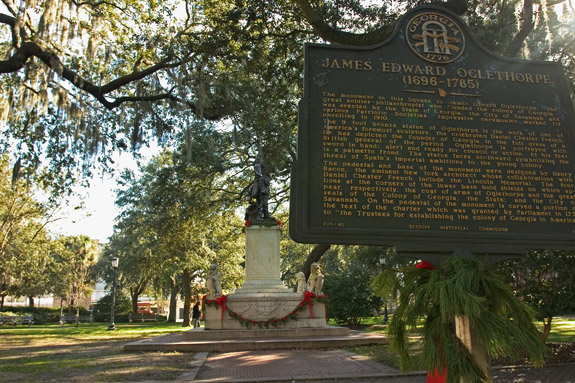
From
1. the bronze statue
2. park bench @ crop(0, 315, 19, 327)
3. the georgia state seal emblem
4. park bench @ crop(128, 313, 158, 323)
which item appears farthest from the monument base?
park bench @ crop(128, 313, 158, 323)

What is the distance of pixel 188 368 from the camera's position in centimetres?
880

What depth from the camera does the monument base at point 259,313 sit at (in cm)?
1394

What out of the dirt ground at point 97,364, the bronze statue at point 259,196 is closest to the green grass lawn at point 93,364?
the dirt ground at point 97,364

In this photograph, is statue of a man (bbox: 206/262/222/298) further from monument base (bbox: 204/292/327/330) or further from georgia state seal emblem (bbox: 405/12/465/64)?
georgia state seal emblem (bbox: 405/12/465/64)

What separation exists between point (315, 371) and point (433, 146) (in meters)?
5.46

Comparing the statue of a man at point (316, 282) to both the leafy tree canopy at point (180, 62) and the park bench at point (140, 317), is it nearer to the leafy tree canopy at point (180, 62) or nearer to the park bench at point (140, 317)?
the leafy tree canopy at point (180, 62)

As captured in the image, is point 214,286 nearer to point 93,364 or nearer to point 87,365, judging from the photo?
point 93,364

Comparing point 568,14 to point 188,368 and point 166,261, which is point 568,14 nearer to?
point 188,368

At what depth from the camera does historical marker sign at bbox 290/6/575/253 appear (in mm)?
4434

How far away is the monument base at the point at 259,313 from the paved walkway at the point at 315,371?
3.28 meters

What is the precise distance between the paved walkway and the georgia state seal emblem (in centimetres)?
531

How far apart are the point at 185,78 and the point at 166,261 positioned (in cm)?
1734

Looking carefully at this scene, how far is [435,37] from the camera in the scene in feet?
16.9

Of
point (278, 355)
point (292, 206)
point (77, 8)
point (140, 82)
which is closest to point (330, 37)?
point (292, 206)
